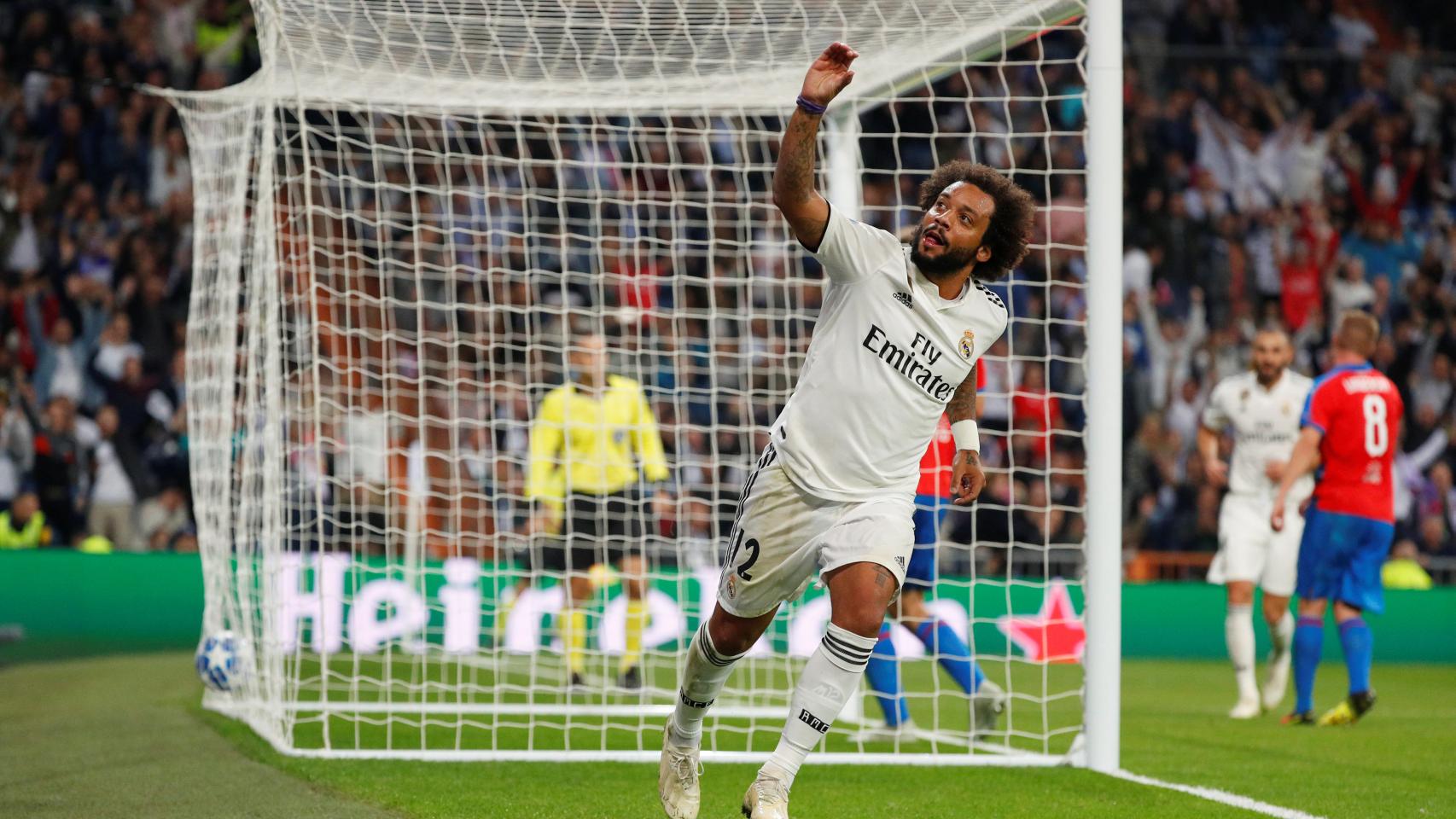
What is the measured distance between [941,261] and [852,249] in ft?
0.98

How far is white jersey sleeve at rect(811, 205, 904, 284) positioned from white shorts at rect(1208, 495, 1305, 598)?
5.84 metres

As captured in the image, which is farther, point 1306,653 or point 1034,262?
point 1034,262

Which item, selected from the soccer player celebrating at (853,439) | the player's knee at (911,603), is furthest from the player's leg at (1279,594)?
the soccer player celebrating at (853,439)

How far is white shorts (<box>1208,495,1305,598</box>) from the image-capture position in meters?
10.1

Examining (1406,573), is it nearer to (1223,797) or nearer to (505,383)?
(505,383)

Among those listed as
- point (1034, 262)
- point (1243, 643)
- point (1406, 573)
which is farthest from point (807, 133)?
point (1406, 573)

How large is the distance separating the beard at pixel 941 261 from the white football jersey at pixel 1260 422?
576 cm

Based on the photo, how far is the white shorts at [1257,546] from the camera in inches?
400

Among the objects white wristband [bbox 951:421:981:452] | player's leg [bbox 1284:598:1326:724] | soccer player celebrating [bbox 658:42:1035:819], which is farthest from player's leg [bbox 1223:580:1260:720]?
soccer player celebrating [bbox 658:42:1035:819]

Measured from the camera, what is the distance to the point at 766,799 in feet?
15.3

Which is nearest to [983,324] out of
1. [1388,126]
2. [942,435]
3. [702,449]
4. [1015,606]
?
[942,435]

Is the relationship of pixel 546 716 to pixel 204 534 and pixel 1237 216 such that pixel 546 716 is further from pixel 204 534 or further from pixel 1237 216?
pixel 1237 216

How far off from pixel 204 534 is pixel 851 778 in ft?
13.7

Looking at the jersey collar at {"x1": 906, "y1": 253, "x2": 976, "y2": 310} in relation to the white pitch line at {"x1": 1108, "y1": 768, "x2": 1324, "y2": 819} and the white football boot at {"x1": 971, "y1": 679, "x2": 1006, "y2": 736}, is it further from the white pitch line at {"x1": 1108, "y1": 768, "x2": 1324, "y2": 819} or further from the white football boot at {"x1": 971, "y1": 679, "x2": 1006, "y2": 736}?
the white football boot at {"x1": 971, "y1": 679, "x2": 1006, "y2": 736}
